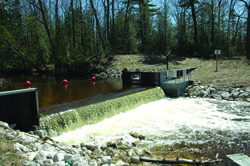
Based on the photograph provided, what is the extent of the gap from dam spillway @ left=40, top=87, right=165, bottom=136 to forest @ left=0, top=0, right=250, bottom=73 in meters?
14.7

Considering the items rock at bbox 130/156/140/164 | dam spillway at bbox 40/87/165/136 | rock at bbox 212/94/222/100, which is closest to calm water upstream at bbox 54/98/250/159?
dam spillway at bbox 40/87/165/136

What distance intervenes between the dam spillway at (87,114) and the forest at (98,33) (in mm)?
14679

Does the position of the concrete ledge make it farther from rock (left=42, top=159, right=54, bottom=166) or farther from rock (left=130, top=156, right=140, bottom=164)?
rock (left=42, top=159, right=54, bottom=166)

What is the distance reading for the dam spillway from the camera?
265 inches

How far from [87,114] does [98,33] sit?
22674mm

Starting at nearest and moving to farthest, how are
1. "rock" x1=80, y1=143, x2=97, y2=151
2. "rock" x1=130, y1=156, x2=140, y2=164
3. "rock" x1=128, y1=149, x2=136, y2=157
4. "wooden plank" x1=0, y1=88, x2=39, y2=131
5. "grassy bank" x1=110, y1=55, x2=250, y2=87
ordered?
"rock" x1=130, y1=156, x2=140, y2=164
"rock" x1=128, y1=149, x2=136, y2=157
"rock" x1=80, y1=143, x2=97, y2=151
"wooden plank" x1=0, y1=88, x2=39, y2=131
"grassy bank" x1=110, y1=55, x2=250, y2=87

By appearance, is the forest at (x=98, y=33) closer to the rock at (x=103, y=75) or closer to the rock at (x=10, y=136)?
the rock at (x=103, y=75)

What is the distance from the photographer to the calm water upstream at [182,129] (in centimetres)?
587

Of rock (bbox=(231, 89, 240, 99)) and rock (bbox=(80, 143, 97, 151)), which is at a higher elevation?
rock (bbox=(231, 89, 240, 99))

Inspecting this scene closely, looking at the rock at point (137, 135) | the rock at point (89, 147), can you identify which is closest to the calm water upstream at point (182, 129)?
the rock at point (137, 135)

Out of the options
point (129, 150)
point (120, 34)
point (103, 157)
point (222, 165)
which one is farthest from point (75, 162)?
point (120, 34)

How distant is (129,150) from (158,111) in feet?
14.7

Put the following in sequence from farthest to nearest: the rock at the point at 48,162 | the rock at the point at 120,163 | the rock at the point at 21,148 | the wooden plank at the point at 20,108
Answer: the wooden plank at the point at 20,108, the rock at the point at 120,163, the rock at the point at 21,148, the rock at the point at 48,162

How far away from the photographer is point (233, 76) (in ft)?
47.4
